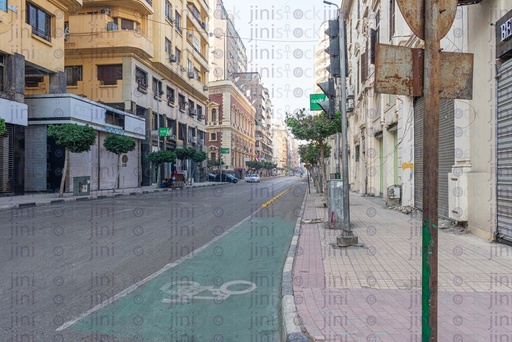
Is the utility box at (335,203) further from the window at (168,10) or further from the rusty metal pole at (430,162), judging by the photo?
the window at (168,10)

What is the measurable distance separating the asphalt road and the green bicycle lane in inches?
0.4

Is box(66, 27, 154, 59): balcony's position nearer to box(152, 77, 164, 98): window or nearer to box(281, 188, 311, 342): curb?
box(152, 77, 164, 98): window

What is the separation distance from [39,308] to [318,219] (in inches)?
340

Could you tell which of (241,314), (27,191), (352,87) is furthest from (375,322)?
(352,87)

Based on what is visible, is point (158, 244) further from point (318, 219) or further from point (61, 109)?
point (61, 109)

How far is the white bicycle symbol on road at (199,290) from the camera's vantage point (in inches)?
187

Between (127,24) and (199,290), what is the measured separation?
33.7 meters

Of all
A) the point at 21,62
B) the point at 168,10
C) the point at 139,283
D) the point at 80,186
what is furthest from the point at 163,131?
the point at 139,283

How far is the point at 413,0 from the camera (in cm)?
263

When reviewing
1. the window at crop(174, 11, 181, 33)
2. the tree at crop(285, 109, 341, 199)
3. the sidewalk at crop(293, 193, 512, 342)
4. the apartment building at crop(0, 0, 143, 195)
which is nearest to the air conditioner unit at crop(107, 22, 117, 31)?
the apartment building at crop(0, 0, 143, 195)

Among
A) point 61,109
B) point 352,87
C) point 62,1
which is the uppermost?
point 62,1

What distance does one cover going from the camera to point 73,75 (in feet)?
108

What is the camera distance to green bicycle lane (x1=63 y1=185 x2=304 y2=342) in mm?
3750

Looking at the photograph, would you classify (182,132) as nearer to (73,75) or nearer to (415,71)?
(73,75)
